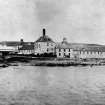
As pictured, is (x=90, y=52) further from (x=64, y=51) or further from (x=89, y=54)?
(x=64, y=51)

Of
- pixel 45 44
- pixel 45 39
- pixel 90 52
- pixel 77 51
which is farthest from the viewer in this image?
pixel 45 44

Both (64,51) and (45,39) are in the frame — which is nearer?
(64,51)

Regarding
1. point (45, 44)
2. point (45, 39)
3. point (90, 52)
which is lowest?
point (90, 52)

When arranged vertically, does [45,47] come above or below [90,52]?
above

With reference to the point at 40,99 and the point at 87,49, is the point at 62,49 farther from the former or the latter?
the point at 40,99

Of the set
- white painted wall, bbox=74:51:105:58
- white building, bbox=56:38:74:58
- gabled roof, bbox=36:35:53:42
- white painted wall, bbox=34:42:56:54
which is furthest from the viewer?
white painted wall, bbox=34:42:56:54

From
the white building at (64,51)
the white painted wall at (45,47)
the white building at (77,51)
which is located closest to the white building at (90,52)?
the white building at (77,51)

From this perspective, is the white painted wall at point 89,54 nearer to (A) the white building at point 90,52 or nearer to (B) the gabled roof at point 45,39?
(A) the white building at point 90,52

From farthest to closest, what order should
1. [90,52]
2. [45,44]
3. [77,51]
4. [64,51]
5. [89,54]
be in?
[45,44] → [90,52] → [89,54] → [77,51] → [64,51]

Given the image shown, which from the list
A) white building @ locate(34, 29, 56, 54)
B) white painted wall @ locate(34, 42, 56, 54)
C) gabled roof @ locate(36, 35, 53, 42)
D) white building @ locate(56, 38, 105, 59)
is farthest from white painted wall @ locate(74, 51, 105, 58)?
gabled roof @ locate(36, 35, 53, 42)

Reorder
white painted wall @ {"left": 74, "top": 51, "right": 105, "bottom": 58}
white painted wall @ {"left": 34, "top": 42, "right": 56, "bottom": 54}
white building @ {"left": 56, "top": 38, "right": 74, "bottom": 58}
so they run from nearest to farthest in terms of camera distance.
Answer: white building @ {"left": 56, "top": 38, "right": 74, "bottom": 58}
white painted wall @ {"left": 74, "top": 51, "right": 105, "bottom": 58}
white painted wall @ {"left": 34, "top": 42, "right": 56, "bottom": 54}

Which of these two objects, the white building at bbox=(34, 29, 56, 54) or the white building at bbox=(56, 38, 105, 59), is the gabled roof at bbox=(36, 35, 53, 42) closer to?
the white building at bbox=(34, 29, 56, 54)

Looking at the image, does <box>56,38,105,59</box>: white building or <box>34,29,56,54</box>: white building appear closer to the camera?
<box>56,38,105,59</box>: white building

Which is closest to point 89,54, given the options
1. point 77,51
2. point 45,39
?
point 77,51
